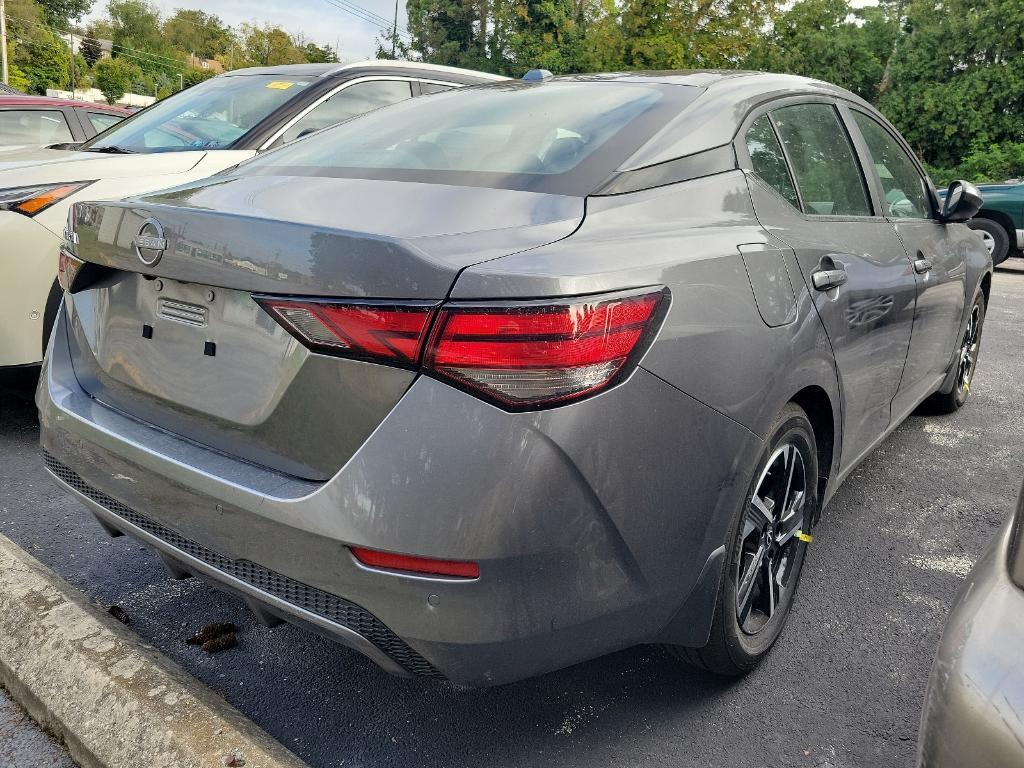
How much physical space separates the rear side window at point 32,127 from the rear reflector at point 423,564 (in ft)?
19.5

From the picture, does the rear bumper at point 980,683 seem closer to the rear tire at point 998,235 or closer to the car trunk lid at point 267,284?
the car trunk lid at point 267,284

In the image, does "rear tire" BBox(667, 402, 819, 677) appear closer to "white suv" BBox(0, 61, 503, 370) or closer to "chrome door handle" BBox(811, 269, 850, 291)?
"chrome door handle" BBox(811, 269, 850, 291)

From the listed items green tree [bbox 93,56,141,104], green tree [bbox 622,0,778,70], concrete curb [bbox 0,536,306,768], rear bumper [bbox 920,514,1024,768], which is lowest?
green tree [bbox 93,56,141,104]

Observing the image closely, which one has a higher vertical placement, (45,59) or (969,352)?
(45,59)

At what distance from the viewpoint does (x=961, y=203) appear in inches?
145

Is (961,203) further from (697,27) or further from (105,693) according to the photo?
(697,27)

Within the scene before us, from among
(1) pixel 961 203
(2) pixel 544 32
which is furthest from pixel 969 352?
(2) pixel 544 32

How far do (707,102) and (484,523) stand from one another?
1.46m

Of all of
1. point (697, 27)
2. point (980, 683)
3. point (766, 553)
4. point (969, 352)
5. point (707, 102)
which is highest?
point (697, 27)

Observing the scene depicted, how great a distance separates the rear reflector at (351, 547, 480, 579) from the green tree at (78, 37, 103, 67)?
10095cm

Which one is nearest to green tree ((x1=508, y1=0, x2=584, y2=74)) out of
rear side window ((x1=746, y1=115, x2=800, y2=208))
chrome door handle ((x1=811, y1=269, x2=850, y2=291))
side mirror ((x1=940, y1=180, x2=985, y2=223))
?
Answer: side mirror ((x1=940, y1=180, x2=985, y2=223))

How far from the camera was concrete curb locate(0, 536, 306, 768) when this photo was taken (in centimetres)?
186

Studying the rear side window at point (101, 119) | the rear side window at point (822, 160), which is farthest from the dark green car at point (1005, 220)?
the rear side window at point (101, 119)

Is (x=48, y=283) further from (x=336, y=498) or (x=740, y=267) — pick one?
(x=740, y=267)
